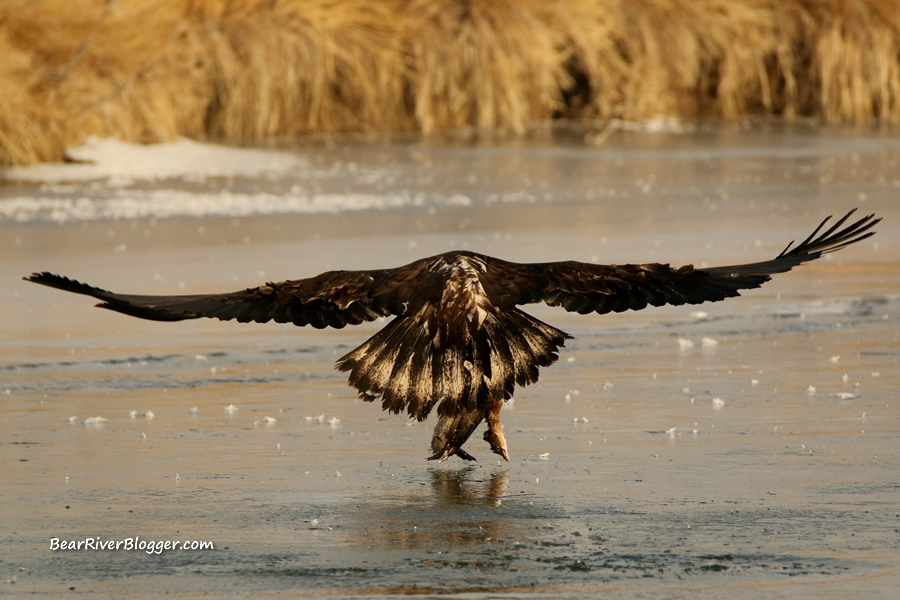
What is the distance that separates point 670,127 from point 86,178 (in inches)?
388

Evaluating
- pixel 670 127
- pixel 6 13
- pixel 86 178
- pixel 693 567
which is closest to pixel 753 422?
pixel 693 567

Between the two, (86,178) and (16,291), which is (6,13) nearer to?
(86,178)

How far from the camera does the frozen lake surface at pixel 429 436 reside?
4402 mm

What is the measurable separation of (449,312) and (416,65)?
15439 mm

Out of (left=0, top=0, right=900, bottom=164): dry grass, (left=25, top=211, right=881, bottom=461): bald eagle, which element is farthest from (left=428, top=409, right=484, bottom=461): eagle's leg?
(left=0, top=0, right=900, bottom=164): dry grass

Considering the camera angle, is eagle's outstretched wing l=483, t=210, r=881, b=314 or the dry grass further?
the dry grass

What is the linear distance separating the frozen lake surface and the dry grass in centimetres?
423

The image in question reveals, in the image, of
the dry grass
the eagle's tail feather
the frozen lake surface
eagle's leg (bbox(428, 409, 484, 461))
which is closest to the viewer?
the frozen lake surface

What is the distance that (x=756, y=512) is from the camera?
4.91 meters

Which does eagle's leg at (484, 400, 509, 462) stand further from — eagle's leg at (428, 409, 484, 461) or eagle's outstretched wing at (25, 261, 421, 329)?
eagle's outstretched wing at (25, 261, 421, 329)

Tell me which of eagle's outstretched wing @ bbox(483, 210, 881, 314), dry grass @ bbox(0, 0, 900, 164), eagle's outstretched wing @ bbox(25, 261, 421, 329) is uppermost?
dry grass @ bbox(0, 0, 900, 164)

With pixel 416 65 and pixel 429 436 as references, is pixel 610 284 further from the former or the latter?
pixel 416 65

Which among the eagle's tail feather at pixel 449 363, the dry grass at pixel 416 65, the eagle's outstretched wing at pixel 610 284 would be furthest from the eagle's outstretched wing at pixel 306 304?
the dry grass at pixel 416 65

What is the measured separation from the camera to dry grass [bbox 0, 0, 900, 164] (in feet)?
53.4
